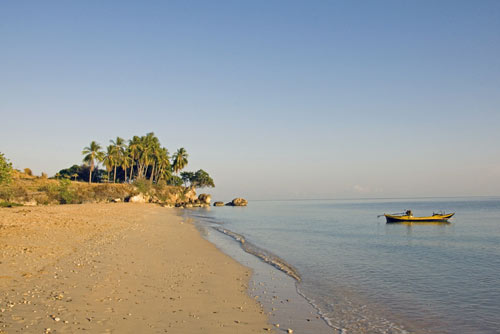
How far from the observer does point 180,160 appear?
11500 centimetres

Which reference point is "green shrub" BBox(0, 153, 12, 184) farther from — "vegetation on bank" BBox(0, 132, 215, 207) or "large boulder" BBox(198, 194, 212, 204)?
"large boulder" BBox(198, 194, 212, 204)

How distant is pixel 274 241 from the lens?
30422mm

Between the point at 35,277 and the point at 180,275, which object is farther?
the point at 180,275

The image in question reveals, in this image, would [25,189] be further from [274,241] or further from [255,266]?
[255,266]

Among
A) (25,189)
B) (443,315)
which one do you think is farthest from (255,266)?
(25,189)

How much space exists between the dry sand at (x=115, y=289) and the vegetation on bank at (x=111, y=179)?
21.9m

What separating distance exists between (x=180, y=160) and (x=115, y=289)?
107 metres

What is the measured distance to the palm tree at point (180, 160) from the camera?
114938 mm

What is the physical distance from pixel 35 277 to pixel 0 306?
3.07m

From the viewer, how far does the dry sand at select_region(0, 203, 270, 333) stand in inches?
312

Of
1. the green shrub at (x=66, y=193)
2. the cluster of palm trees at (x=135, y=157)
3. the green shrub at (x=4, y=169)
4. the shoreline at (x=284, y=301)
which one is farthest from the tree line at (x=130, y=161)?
the shoreline at (x=284, y=301)

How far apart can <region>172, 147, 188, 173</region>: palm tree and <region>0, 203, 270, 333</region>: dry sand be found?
96.2 meters

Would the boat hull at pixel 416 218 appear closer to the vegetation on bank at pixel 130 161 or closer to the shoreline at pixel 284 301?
the shoreline at pixel 284 301

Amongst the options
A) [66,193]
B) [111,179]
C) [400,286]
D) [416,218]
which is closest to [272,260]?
[400,286]
